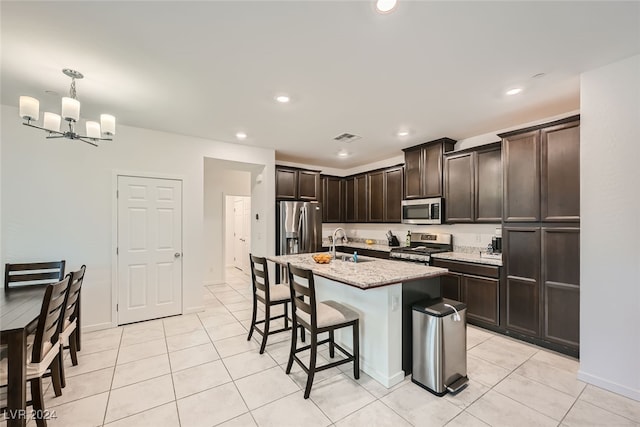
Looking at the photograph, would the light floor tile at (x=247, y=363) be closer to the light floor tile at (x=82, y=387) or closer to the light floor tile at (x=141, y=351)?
the light floor tile at (x=141, y=351)

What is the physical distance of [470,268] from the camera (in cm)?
347

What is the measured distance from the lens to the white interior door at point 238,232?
7.25m

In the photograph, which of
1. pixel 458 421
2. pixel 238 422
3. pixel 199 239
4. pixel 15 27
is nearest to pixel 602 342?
pixel 458 421

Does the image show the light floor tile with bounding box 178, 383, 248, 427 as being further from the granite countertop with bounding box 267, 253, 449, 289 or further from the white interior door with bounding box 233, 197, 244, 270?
the white interior door with bounding box 233, 197, 244, 270

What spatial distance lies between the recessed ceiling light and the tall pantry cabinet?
2.43 meters

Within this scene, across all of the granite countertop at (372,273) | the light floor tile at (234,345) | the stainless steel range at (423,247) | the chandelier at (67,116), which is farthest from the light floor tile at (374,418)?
the chandelier at (67,116)

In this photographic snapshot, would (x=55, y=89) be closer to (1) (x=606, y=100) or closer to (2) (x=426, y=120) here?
(2) (x=426, y=120)

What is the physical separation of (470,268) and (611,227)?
1.52 m

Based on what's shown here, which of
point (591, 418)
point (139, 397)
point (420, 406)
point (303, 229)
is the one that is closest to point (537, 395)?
point (591, 418)

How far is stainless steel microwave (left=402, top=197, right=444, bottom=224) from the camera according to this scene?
4.11m

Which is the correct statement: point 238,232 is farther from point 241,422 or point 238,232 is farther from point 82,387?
point 241,422

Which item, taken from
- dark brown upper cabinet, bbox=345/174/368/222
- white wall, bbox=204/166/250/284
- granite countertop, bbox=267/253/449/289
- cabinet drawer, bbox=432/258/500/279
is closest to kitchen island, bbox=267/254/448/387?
granite countertop, bbox=267/253/449/289

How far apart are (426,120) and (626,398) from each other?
316 cm

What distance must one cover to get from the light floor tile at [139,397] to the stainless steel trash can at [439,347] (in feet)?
6.79
